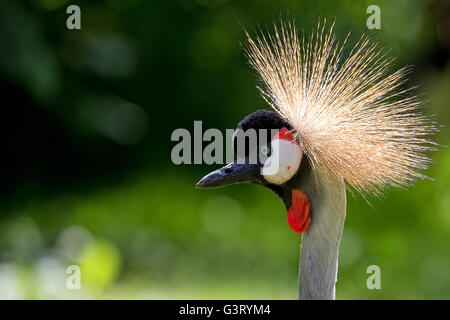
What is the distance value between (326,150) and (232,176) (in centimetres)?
23

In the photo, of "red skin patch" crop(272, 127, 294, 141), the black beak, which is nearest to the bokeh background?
the black beak

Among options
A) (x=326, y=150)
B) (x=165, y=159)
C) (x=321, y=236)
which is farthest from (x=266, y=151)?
(x=165, y=159)

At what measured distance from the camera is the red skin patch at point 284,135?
5.05 ft

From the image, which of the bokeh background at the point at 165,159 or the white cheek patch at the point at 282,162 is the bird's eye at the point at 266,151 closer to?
the white cheek patch at the point at 282,162

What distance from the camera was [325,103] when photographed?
1.60m

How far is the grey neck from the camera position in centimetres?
157

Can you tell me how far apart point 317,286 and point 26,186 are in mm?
2545

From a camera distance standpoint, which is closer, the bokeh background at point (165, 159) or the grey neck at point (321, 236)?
the grey neck at point (321, 236)

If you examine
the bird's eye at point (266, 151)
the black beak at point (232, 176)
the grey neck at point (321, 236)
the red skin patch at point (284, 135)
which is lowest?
the grey neck at point (321, 236)

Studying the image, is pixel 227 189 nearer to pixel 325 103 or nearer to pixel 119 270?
pixel 119 270

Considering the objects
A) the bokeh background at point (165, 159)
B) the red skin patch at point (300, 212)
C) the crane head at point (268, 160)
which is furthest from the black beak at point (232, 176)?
the bokeh background at point (165, 159)

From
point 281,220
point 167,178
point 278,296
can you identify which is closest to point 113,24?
point 167,178

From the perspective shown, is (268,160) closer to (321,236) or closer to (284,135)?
(284,135)

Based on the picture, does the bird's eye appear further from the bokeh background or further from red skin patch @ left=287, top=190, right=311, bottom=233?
the bokeh background
